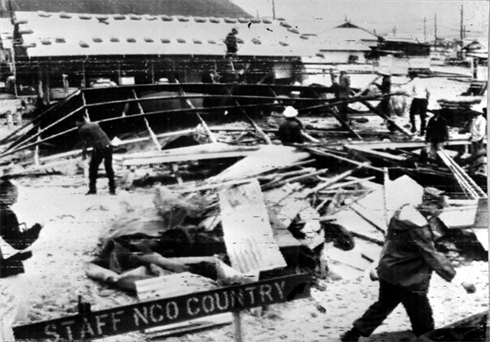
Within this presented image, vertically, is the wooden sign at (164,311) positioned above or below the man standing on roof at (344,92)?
below

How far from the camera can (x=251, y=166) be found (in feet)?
13.8

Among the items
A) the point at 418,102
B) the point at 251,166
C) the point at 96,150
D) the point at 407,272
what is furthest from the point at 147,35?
the point at 407,272

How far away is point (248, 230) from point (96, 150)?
123 cm

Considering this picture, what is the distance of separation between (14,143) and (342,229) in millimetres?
2441

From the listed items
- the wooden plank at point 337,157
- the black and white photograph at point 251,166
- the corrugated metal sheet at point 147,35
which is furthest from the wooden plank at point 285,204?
the corrugated metal sheet at point 147,35

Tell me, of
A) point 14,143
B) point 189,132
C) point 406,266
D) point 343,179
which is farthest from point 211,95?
point 406,266

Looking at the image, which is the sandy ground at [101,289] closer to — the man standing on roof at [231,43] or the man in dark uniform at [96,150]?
the man in dark uniform at [96,150]

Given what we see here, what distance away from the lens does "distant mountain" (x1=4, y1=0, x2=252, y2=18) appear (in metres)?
4.12

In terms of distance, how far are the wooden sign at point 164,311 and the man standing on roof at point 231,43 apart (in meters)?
1.68

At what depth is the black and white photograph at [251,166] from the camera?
3.96 meters

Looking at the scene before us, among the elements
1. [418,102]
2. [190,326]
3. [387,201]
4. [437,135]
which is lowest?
[190,326]

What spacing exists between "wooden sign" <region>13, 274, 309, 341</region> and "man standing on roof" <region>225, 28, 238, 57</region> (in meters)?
1.68

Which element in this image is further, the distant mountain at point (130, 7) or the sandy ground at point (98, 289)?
the distant mountain at point (130, 7)

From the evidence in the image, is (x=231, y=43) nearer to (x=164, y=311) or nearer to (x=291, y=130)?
(x=291, y=130)
